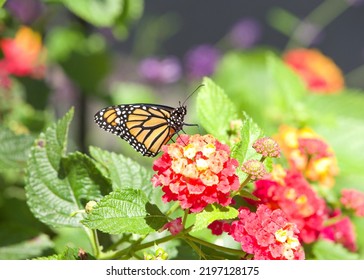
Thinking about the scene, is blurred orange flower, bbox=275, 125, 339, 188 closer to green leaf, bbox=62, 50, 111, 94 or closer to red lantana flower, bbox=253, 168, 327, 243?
red lantana flower, bbox=253, 168, 327, 243

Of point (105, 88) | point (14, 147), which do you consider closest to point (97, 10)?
point (14, 147)

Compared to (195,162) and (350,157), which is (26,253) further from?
(350,157)

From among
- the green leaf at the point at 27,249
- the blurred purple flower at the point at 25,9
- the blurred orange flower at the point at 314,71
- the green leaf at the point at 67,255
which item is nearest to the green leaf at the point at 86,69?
the blurred purple flower at the point at 25,9

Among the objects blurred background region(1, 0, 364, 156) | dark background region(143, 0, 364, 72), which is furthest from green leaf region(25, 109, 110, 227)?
dark background region(143, 0, 364, 72)

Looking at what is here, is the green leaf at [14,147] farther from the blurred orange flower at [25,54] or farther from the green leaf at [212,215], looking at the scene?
the blurred orange flower at [25,54]

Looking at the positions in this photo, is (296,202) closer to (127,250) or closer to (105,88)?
(127,250)
